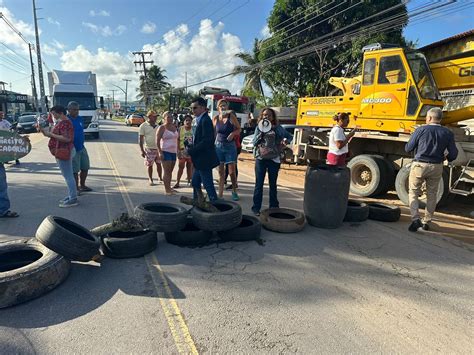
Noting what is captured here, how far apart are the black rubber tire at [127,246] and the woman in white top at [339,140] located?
352cm

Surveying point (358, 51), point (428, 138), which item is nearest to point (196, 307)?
point (428, 138)

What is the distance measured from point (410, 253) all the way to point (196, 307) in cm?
306

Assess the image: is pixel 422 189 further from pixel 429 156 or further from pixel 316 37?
pixel 316 37

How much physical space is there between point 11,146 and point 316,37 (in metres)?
22.5

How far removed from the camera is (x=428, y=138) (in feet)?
16.1

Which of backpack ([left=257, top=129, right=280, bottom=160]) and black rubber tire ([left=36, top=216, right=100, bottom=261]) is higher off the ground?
backpack ([left=257, top=129, right=280, bottom=160])

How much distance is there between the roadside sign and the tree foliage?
60.6ft

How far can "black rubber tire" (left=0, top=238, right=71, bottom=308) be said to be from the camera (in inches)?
109

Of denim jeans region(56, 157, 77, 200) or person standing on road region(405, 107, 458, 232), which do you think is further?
denim jeans region(56, 157, 77, 200)

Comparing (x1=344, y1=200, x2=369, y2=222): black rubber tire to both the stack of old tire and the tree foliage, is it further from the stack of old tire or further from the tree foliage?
the tree foliage

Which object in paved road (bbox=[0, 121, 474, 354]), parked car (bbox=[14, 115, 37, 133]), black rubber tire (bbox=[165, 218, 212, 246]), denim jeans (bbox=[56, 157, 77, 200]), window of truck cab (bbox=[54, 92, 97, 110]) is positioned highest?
window of truck cab (bbox=[54, 92, 97, 110])

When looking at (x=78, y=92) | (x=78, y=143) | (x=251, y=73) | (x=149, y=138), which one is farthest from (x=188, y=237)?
(x=251, y=73)

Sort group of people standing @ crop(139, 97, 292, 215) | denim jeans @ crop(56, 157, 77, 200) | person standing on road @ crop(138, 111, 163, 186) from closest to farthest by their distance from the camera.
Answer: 1. group of people standing @ crop(139, 97, 292, 215)
2. denim jeans @ crop(56, 157, 77, 200)
3. person standing on road @ crop(138, 111, 163, 186)

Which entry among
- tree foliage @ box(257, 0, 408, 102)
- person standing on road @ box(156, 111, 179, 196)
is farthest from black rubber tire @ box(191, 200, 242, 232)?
tree foliage @ box(257, 0, 408, 102)
